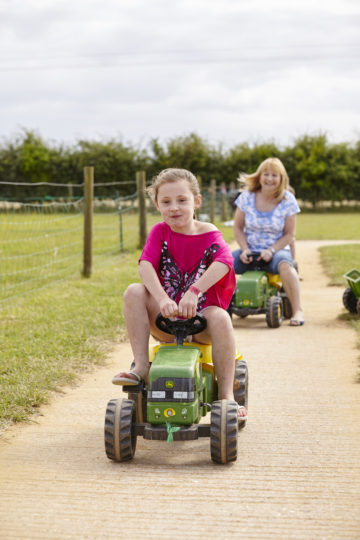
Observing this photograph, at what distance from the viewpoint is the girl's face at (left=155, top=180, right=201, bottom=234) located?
3.75 meters

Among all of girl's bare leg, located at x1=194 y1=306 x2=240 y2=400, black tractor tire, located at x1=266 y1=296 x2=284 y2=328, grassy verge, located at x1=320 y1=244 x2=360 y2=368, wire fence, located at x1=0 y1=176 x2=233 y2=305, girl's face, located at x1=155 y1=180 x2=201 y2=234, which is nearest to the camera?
girl's bare leg, located at x1=194 y1=306 x2=240 y2=400

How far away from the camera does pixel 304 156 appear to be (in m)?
36.7

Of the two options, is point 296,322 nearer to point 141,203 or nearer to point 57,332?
point 57,332

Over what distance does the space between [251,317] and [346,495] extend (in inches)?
177

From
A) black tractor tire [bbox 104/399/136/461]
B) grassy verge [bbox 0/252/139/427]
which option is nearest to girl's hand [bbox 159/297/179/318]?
black tractor tire [bbox 104/399/136/461]

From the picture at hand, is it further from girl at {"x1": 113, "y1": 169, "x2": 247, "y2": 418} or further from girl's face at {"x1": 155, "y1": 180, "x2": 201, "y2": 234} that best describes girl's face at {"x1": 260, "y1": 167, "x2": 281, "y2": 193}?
girl's face at {"x1": 155, "y1": 180, "x2": 201, "y2": 234}

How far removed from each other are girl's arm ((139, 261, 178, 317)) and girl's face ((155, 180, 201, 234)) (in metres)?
0.28

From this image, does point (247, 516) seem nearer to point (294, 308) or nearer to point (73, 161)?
point (294, 308)

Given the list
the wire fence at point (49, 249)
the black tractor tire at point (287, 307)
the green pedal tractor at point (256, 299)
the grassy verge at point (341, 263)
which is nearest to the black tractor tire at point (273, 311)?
the green pedal tractor at point (256, 299)

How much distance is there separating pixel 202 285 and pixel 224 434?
786 mm

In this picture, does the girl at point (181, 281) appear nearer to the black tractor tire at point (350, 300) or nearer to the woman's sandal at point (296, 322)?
the woman's sandal at point (296, 322)

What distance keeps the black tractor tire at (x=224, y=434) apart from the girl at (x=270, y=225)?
3.65 metres

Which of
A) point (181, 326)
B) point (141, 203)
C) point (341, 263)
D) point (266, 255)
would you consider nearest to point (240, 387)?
point (181, 326)

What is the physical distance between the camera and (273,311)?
665cm
